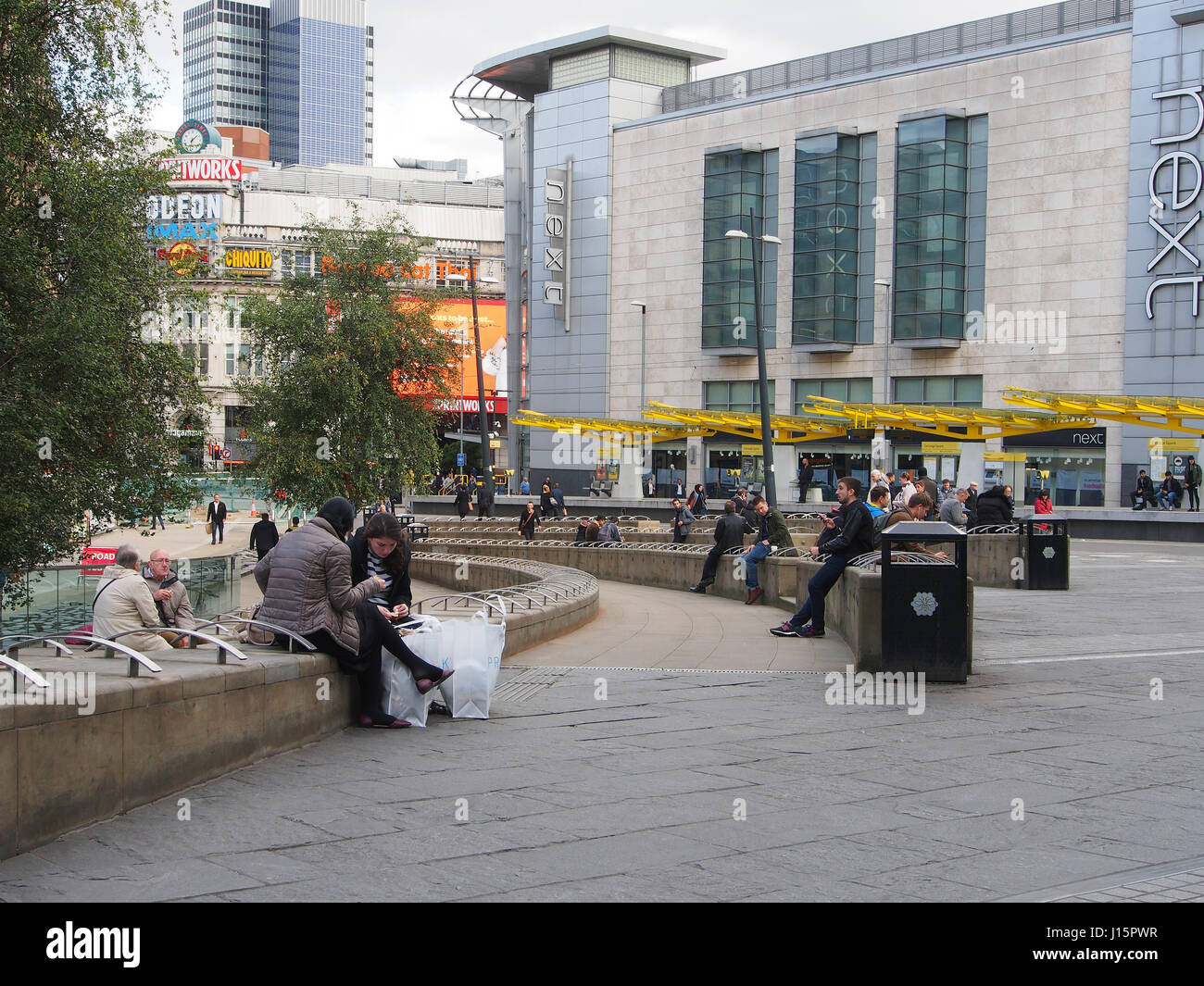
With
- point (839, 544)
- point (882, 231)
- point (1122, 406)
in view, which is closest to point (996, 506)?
point (839, 544)

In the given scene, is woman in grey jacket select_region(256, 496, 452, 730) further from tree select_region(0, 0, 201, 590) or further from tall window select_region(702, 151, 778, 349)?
tall window select_region(702, 151, 778, 349)

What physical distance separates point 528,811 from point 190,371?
58.9 ft

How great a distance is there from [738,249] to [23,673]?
190ft

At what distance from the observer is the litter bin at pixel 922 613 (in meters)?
10.1

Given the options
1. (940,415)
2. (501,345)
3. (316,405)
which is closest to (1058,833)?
(316,405)

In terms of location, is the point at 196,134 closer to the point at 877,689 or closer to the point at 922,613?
the point at 922,613

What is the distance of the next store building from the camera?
4894 centimetres

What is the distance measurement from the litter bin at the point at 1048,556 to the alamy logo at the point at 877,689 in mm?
10593

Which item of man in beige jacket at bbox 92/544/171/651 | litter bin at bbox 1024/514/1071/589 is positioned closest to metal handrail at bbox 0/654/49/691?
man in beige jacket at bbox 92/544/171/651

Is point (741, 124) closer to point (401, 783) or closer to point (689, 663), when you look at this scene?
point (689, 663)

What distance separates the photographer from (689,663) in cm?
1211

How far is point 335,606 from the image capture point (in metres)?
8.12
